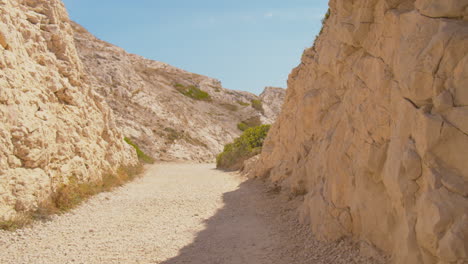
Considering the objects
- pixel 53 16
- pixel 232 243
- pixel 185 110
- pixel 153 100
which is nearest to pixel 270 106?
pixel 185 110

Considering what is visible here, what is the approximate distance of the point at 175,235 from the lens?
283 inches

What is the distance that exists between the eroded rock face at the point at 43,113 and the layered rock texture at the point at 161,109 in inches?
622

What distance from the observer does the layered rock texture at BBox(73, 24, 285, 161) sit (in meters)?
31.4

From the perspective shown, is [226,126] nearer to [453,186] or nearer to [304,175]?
[304,175]

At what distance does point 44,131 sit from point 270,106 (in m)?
52.6

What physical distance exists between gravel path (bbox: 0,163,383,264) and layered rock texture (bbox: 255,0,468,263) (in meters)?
0.66

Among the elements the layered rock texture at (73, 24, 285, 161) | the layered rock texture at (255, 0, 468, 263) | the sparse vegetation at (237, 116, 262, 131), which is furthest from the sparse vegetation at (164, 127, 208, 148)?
the layered rock texture at (255, 0, 468, 263)

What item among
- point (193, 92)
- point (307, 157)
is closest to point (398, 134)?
point (307, 157)

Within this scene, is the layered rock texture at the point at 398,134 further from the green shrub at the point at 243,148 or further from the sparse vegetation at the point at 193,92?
the sparse vegetation at the point at 193,92

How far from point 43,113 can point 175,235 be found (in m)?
5.40

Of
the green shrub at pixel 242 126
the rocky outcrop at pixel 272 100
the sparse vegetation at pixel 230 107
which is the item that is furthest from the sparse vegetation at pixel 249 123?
the sparse vegetation at pixel 230 107

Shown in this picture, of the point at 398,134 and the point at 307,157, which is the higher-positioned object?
the point at 398,134

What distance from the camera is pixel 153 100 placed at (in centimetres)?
3747

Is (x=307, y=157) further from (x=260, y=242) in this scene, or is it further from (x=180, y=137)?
(x=180, y=137)
